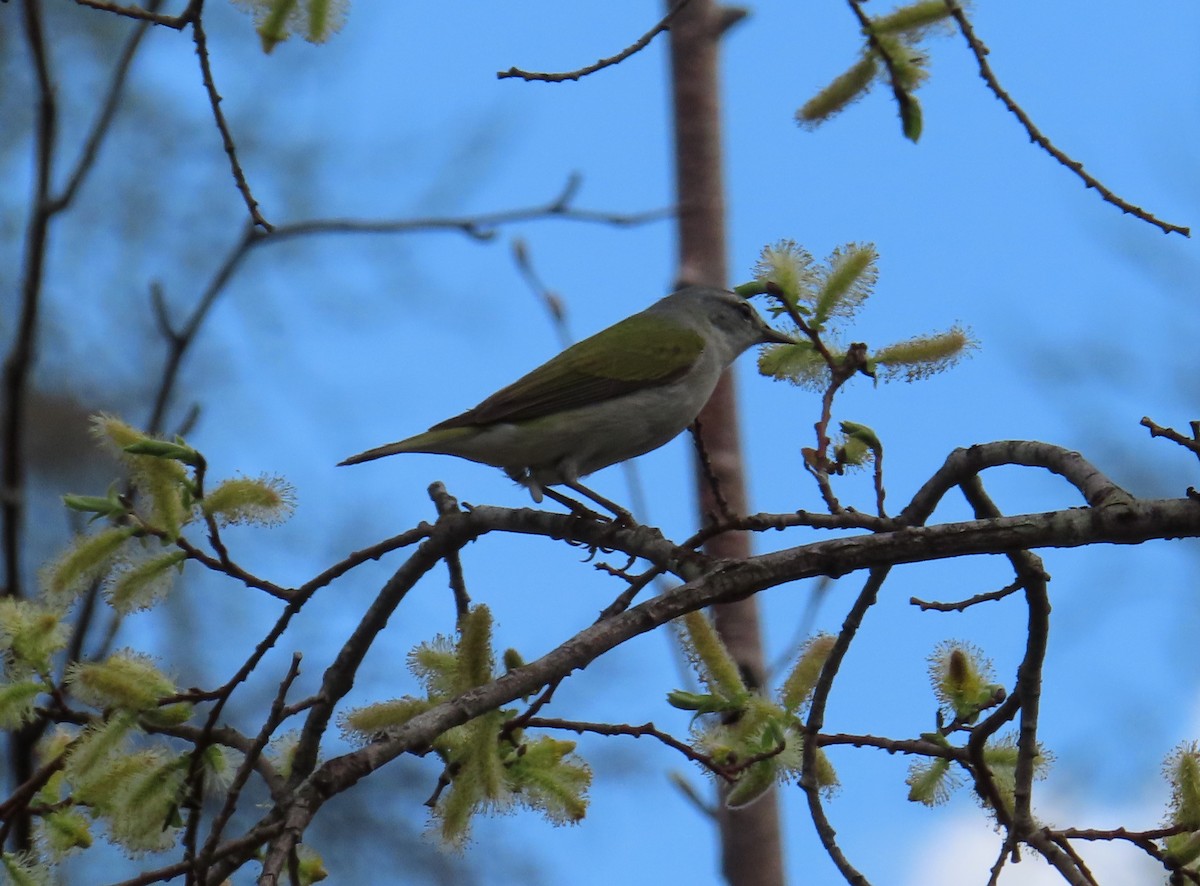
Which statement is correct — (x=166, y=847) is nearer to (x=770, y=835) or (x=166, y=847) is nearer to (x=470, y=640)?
(x=470, y=640)

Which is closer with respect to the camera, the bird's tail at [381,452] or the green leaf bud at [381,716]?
the green leaf bud at [381,716]

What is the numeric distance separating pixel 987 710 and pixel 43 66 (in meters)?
3.94

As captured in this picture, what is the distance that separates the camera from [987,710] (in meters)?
3.46

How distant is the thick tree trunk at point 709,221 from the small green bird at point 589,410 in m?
0.19

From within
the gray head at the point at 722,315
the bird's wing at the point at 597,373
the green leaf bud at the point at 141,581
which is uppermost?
the gray head at the point at 722,315

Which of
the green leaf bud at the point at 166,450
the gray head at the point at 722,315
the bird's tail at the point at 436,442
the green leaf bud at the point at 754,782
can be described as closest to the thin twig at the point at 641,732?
the green leaf bud at the point at 754,782

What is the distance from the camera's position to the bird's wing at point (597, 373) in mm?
5465

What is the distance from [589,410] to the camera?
18.4 ft

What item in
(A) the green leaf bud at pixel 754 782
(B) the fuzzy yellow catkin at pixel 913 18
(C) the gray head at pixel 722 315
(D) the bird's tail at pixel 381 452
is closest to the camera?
(A) the green leaf bud at pixel 754 782

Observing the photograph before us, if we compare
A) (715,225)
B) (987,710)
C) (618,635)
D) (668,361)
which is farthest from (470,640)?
(715,225)

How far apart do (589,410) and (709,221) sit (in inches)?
48.0

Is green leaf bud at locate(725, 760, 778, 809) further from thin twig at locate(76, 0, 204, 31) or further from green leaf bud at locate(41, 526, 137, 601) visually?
thin twig at locate(76, 0, 204, 31)

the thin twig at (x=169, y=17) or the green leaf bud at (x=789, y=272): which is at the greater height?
the thin twig at (x=169, y=17)

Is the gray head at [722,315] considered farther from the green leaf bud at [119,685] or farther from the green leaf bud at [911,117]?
the green leaf bud at [119,685]
